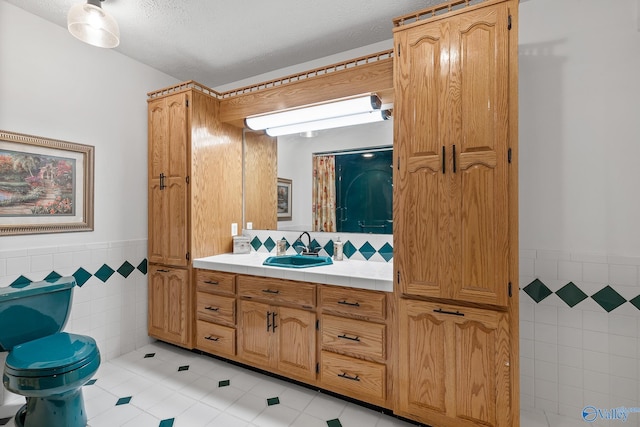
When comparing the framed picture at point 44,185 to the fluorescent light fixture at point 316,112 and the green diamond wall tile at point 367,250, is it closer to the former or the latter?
the fluorescent light fixture at point 316,112

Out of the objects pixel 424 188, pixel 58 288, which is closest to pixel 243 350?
pixel 58 288

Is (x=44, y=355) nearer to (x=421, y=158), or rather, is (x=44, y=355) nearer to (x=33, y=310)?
(x=33, y=310)

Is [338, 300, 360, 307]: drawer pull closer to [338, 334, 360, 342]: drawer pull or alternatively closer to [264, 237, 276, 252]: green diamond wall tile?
[338, 334, 360, 342]: drawer pull

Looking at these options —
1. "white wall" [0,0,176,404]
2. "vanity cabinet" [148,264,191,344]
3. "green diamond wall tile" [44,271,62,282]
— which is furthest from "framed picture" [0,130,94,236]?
"vanity cabinet" [148,264,191,344]

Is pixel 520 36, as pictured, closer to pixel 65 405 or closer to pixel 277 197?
pixel 277 197

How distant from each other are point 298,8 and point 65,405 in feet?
9.16

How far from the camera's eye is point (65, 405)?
164 cm

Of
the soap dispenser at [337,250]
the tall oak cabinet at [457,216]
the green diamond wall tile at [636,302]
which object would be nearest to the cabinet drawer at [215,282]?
the soap dispenser at [337,250]

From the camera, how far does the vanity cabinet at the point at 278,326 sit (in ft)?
6.50

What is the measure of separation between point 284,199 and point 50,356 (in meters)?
1.85

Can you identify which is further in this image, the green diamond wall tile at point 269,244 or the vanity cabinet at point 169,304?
the green diamond wall tile at point 269,244

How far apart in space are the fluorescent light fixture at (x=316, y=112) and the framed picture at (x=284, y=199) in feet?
1.68

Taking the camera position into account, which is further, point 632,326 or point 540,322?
point 540,322

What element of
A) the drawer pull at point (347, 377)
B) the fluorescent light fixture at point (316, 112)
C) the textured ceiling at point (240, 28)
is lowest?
the drawer pull at point (347, 377)
